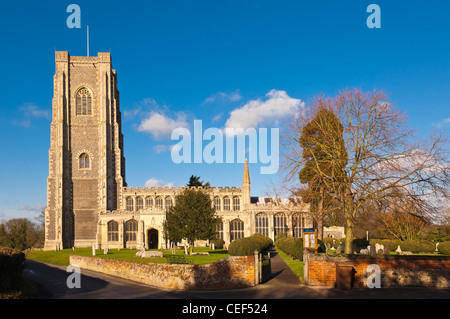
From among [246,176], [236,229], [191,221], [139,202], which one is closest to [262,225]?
[236,229]

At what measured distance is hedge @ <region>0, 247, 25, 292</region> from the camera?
16594 mm

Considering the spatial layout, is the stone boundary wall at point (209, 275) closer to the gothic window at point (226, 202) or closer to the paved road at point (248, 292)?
the paved road at point (248, 292)

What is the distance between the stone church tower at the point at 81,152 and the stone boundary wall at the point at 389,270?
45.9m

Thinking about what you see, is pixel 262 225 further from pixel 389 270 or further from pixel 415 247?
pixel 389 270

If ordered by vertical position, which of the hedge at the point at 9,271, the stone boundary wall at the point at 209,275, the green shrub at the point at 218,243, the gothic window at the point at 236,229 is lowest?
the green shrub at the point at 218,243

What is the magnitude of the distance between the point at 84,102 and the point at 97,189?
46.3 ft

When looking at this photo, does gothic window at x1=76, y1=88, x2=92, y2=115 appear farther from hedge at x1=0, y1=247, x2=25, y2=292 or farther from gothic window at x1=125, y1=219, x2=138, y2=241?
hedge at x1=0, y1=247, x2=25, y2=292

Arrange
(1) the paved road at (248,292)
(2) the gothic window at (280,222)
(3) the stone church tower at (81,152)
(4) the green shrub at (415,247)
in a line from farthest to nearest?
(3) the stone church tower at (81,152) < (2) the gothic window at (280,222) < (4) the green shrub at (415,247) < (1) the paved road at (248,292)

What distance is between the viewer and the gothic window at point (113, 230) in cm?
5659

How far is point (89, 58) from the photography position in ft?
213

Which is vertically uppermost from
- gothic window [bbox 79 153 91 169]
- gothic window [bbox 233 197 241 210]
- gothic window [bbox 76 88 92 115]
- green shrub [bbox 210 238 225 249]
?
gothic window [bbox 76 88 92 115]

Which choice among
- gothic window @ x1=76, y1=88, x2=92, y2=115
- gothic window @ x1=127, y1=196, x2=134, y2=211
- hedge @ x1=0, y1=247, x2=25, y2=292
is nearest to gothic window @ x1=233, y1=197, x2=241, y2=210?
gothic window @ x1=127, y1=196, x2=134, y2=211

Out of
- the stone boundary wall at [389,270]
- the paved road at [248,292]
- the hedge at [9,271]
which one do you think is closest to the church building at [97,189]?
the paved road at [248,292]

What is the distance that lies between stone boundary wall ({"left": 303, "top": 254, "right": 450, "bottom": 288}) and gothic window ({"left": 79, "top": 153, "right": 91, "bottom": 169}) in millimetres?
49722
